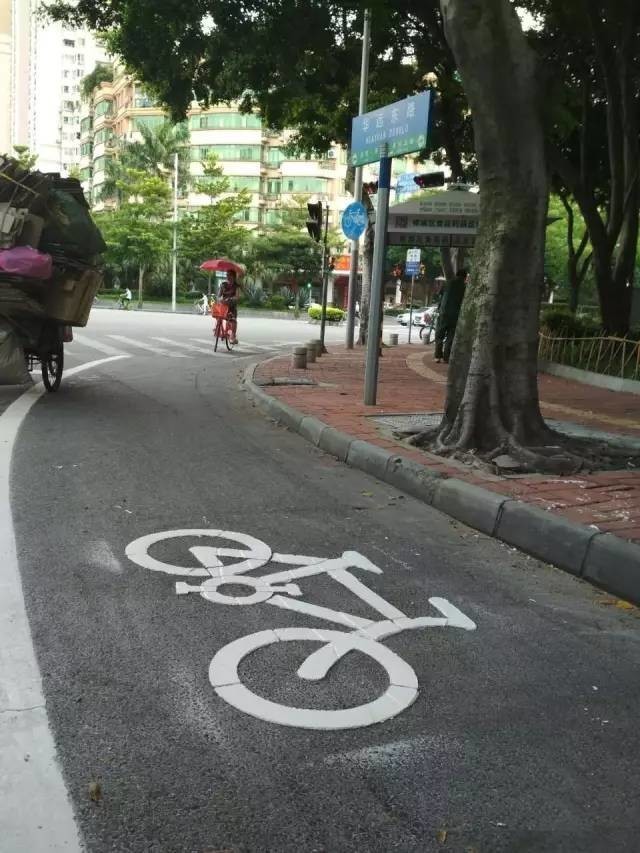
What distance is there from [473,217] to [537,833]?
13622 millimetres

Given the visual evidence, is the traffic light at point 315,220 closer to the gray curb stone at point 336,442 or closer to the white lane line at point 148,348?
the white lane line at point 148,348

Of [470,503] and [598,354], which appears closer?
[470,503]

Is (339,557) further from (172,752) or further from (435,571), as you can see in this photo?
(172,752)

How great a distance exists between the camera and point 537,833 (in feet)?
7.53

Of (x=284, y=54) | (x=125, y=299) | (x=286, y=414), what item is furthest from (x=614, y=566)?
(x=125, y=299)

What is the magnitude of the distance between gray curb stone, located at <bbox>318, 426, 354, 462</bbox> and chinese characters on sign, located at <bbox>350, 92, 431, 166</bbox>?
118 inches

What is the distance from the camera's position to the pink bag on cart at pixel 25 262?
27.3 ft

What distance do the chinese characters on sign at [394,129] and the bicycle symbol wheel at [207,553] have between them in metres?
5.06

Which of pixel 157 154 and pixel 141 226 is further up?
pixel 157 154

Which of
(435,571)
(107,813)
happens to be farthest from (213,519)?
(107,813)

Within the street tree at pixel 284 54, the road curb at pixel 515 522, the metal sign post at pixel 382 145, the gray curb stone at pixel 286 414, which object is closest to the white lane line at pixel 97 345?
the street tree at pixel 284 54

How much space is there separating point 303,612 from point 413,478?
276cm

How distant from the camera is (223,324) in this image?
19688mm

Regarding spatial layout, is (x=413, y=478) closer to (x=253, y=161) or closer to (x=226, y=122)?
(x=253, y=161)
